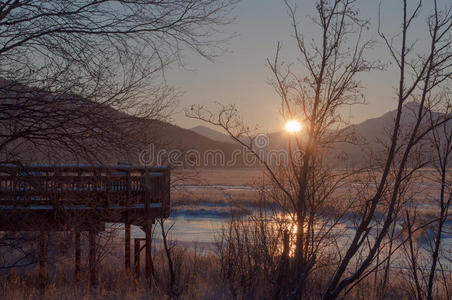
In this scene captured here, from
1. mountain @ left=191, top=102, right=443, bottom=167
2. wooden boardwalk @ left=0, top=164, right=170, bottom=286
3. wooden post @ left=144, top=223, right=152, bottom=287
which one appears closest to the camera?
mountain @ left=191, top=102, right=443, bottom=167

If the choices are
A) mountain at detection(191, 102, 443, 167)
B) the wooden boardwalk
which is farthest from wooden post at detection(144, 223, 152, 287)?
mountain at detection(191, 102, 443, 167)

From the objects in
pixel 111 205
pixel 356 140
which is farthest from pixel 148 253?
pixel 356 140

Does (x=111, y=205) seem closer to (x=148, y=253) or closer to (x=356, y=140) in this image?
(x=148, y=253)

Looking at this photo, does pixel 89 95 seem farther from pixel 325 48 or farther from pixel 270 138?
pixel 270 138

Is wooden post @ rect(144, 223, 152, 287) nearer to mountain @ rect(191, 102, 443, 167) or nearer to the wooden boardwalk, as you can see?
the wooden boardwalk

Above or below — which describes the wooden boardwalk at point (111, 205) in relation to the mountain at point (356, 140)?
below

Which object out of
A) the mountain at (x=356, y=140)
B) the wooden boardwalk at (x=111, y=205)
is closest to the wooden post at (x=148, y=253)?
the wooden boardwalk at (x=111, y=205)

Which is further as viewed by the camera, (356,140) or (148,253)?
(148,253)

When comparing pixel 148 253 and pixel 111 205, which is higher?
pixel 111 205

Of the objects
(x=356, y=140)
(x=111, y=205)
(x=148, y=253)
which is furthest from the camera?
(x=148, y=253)

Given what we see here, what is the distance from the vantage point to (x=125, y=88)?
522cm

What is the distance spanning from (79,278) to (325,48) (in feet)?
35.3

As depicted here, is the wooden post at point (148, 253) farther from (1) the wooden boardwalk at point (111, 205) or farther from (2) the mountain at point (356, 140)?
(2) the mountain at point (356, 140)

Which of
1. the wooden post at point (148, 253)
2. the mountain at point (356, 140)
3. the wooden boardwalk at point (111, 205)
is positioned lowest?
the wooden post at point (148, 253)
